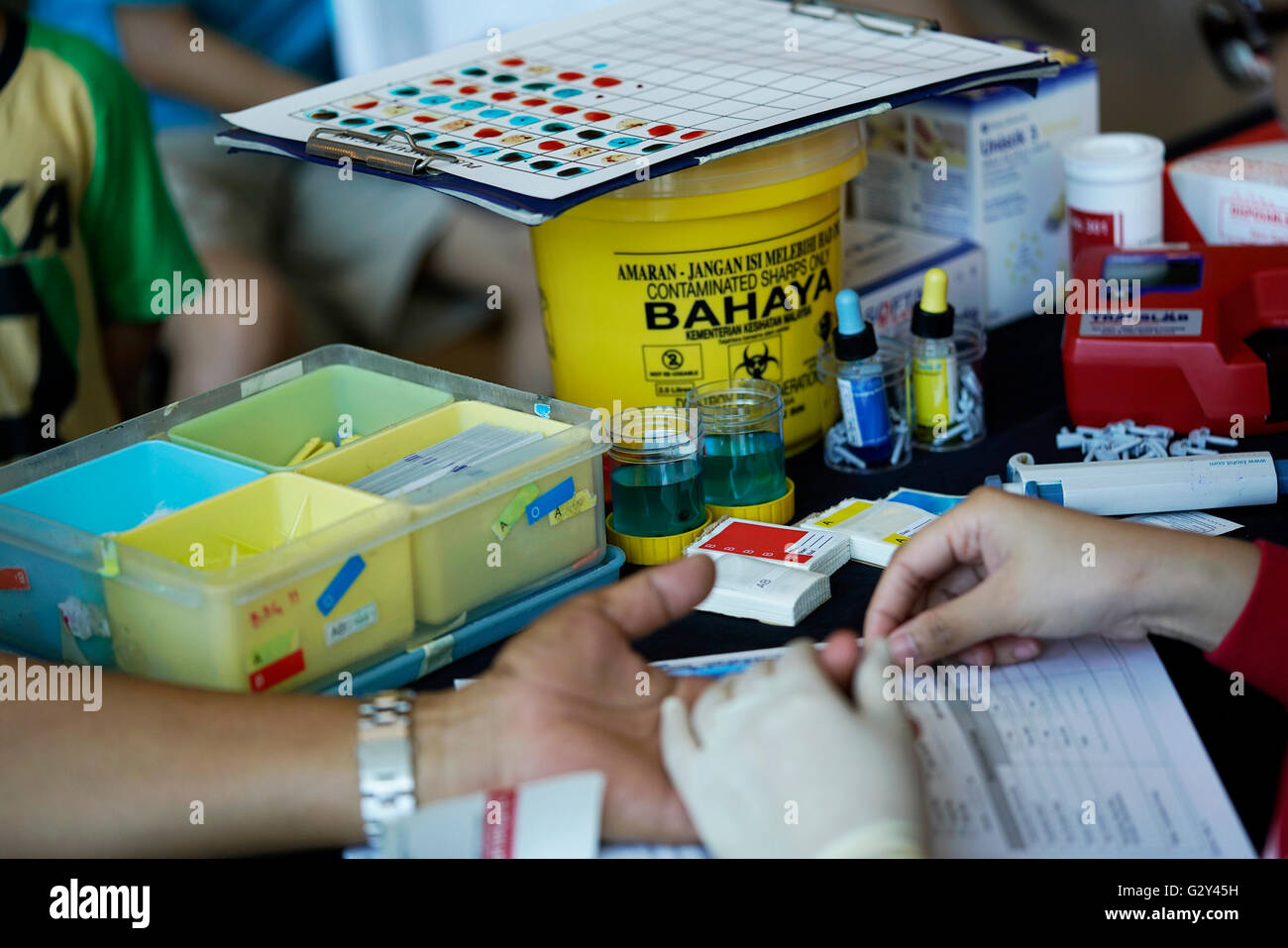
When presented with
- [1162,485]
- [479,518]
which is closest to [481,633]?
[479,518]

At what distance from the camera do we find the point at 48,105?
172 cm

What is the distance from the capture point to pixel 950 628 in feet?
2.58

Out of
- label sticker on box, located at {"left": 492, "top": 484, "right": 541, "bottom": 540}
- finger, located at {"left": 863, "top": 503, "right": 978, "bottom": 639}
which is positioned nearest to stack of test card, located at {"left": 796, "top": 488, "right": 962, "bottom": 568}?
finger, located at {"left": 863, "top": 503, "right": 978, "bottom": 639}

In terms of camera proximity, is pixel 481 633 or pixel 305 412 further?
pixel 305 412

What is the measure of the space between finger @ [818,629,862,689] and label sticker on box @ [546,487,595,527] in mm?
262

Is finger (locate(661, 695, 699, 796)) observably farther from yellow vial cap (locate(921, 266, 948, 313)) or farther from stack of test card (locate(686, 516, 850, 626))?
yellow vial cap (locate(921, 266, 948, 313))

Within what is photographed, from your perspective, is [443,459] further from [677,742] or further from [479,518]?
[677,742]

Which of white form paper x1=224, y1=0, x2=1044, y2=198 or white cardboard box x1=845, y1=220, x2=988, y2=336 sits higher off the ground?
white form paper x1=224, y1=0, x2=1044, y2=198

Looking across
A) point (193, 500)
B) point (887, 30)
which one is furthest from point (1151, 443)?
point (193, 500)

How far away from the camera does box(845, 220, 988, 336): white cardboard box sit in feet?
4.03

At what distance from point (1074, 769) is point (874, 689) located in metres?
0.14

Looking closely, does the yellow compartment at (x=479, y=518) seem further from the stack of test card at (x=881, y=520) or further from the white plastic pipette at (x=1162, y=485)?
the white plastic pipette at (x=1162, y=485)

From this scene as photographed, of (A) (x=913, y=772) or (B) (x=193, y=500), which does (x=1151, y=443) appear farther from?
(B) (x=193, y=500)

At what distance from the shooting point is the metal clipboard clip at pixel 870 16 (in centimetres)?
124
